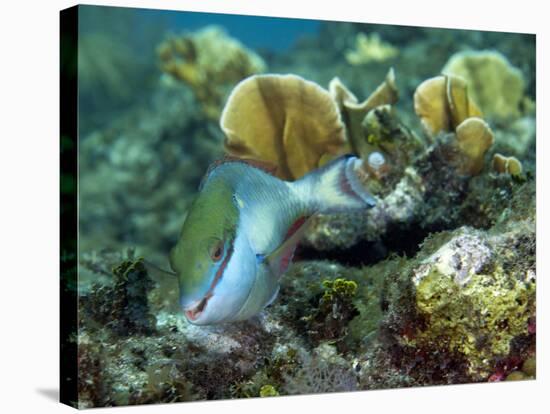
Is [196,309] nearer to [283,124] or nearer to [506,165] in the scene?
[283,124]

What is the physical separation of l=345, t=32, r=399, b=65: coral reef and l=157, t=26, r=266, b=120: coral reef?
65 cm

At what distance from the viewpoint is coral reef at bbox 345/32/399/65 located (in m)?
5.82

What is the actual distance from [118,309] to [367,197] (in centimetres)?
172

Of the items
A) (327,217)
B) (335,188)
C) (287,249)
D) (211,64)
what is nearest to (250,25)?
(211,64)

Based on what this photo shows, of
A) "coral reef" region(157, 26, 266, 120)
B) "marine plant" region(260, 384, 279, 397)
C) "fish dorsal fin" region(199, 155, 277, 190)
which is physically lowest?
"marine plant" region(260, 384, 279, 397)

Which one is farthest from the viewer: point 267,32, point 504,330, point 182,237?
point 504,330

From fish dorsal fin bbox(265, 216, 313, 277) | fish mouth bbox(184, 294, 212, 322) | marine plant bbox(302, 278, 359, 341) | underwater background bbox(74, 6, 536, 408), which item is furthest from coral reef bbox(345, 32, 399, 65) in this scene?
fish mouth bbox(184, 294, 212, 322)

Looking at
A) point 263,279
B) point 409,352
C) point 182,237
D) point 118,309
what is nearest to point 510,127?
point 409,352

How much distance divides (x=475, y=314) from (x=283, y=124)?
5.69 feet

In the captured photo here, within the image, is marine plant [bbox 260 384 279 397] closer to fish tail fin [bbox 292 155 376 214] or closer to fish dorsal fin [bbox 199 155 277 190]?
fish tail fin [bbox 292 155 376 214]

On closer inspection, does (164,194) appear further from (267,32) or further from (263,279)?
(267,32)

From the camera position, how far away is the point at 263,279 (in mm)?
5281

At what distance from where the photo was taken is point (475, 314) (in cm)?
587

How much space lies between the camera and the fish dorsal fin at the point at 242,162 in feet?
17.4
